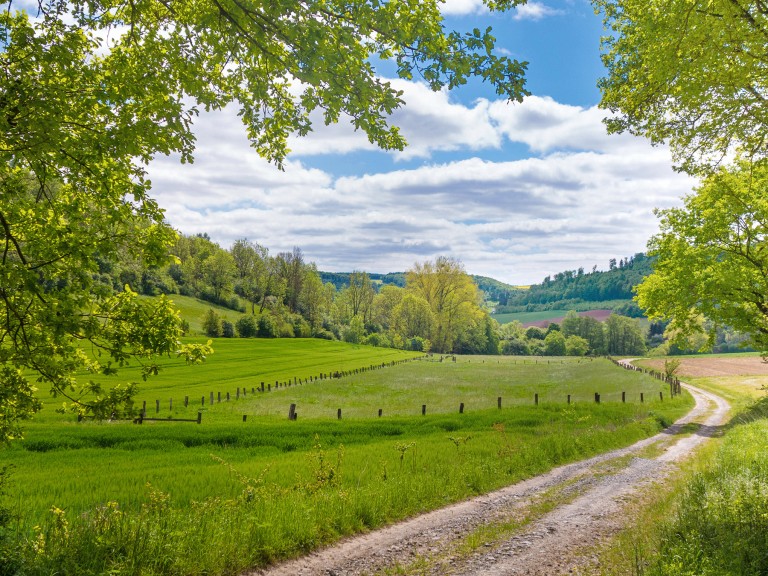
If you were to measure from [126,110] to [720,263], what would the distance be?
29.9 m

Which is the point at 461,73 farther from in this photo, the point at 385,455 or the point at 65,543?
the point at 385,455

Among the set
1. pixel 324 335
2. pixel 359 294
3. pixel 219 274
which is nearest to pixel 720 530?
pixel 324 335

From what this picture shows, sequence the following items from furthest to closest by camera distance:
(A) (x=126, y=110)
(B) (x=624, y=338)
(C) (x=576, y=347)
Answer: (B) (x=624, y=338), (C) (x=576, y=347), (A) (x=126, y=110)

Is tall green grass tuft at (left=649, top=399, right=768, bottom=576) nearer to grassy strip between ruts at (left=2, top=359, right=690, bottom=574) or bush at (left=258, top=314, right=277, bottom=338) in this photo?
grassy strip between ruts at (left=2, top=359, right=690, bottom=574)

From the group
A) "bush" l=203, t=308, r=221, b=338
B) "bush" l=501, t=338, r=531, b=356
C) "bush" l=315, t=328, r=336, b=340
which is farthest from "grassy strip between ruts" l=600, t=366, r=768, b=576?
"bush" l=501, t=338, r=531, b=356

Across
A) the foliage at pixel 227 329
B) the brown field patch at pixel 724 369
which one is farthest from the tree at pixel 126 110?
the foliage at pixel 227 329

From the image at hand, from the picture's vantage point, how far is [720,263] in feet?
80.5

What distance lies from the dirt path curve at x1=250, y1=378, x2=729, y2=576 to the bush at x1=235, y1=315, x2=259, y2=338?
292 feet

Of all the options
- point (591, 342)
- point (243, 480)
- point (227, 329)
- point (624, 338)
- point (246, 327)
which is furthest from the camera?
point (591, 342)

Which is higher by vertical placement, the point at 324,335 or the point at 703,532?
the point at 703,532

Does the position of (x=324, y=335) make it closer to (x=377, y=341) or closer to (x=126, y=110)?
(x=377, y=341)

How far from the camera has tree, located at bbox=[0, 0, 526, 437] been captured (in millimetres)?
5148

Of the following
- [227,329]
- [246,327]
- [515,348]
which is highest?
[246,327]

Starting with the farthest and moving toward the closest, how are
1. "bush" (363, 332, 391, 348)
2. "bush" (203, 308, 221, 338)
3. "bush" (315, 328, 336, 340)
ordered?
"bush" (363, 332, 391, 348), "bush" (315, 328, 336, 340), "bush" (203, 308, 221, 338)
